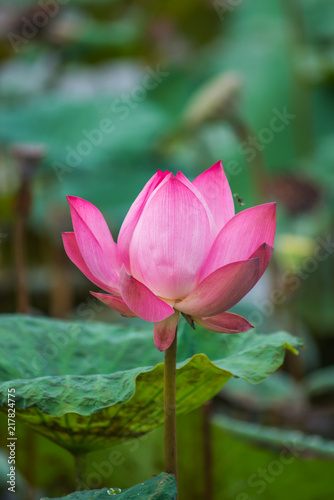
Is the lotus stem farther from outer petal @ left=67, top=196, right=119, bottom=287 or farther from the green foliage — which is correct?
the green foliage

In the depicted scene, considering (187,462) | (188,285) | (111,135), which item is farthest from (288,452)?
(111,135)

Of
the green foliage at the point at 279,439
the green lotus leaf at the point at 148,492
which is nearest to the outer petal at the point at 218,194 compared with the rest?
the green lotus leaf at the point at 148,492

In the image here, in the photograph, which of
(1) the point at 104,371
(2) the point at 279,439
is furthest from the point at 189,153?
(1) the point at 104,371

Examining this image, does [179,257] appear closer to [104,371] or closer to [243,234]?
[243,234]

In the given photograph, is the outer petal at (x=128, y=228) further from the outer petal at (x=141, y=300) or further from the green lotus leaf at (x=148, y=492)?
the green lotus leaf at (x=148, y=492)

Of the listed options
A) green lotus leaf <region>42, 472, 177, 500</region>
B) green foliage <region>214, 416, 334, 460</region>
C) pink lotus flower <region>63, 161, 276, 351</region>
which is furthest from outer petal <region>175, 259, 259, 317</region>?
green foliage <region>214, 416, 334, 460</region>

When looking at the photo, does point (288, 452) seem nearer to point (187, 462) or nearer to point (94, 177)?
point (187, 462)

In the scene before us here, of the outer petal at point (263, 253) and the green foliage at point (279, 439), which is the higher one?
the outer petal at point (263, 253)
